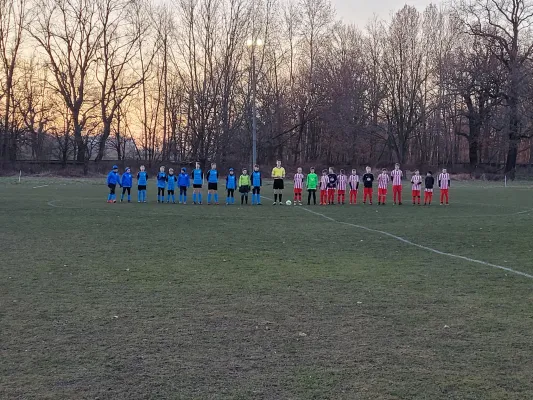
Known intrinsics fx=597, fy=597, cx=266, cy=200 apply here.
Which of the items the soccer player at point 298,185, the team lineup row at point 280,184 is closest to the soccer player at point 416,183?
the team lineup row at point 280,184

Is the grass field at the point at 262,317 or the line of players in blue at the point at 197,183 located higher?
the line of players in blue at the point at 197,183


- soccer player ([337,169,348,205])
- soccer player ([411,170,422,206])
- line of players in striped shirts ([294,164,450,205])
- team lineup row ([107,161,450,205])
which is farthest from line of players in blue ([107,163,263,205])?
soccer player ([411,170,422,206])

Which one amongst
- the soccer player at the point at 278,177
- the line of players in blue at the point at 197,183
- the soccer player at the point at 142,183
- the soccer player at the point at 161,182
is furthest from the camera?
the soccer player at the point at 142,183

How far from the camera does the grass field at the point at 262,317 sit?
484cm

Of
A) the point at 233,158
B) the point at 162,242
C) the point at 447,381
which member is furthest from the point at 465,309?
the point at 233,158

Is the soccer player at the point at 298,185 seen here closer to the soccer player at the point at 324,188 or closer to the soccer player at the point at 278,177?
the soccer player at the point at 278,177

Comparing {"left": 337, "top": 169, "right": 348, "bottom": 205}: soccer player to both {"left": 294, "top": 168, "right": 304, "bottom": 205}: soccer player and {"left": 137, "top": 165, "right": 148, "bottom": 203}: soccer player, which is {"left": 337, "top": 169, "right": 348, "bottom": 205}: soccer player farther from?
{"left": 137, "top": 165, "right": 148, "bottom": 203}: soccer player

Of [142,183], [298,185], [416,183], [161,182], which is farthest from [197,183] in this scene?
[416,183]

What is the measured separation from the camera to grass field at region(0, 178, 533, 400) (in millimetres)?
4836

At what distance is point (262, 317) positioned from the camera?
686 centimetres

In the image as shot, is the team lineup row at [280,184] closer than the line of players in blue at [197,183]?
No

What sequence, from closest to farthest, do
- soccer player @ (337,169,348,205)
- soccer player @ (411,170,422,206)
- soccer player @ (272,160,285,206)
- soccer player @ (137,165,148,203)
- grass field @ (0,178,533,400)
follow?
grass field @ (0,178,533,400), soccer player @ (272,160,285,206), soccer player @ (411,170,422,206), soccer player @ (137,165,148,203), soccer player @ (337,169,348,205)

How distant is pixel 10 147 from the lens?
57281 millimetres

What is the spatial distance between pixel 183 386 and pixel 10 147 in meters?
58.1
